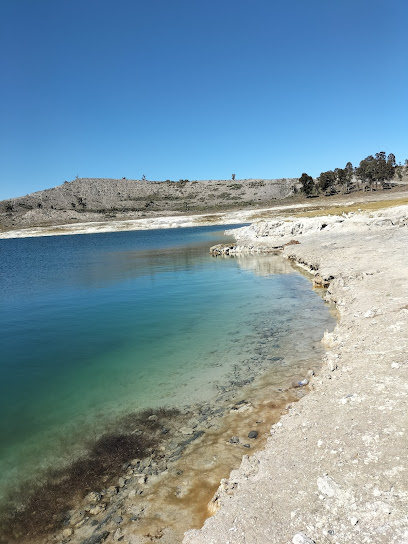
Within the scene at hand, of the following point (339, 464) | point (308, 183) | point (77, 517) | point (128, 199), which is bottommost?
point (77, 517)

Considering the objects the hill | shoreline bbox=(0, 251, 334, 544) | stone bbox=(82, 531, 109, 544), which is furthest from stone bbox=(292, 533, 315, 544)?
the hill

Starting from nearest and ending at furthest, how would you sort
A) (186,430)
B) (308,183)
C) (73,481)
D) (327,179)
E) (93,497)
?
(93,497), (73,481), (186,430), (327,179), (308,183)

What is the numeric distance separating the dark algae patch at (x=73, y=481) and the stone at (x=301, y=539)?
4039mm

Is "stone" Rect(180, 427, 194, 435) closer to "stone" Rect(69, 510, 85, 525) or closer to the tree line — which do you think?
"stone" Rect(69, 510, 85, 525)

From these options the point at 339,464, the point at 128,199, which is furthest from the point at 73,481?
the point at 128,199

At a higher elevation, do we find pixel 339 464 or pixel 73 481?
pixel 339 464

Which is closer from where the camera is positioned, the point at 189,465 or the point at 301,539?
the point at 301,539

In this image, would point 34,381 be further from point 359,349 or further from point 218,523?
point 359,349

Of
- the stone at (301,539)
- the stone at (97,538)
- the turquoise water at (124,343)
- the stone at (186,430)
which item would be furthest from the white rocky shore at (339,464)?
the turquoise water at (124,343)

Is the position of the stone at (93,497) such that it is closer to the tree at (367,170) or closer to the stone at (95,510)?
the stone at (95,510)

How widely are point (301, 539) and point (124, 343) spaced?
11.2 meters

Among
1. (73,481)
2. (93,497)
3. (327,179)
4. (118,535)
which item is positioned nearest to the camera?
(118,535)

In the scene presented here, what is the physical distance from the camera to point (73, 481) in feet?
23.3

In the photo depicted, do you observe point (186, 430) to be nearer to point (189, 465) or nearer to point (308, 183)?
point (189, 465)
